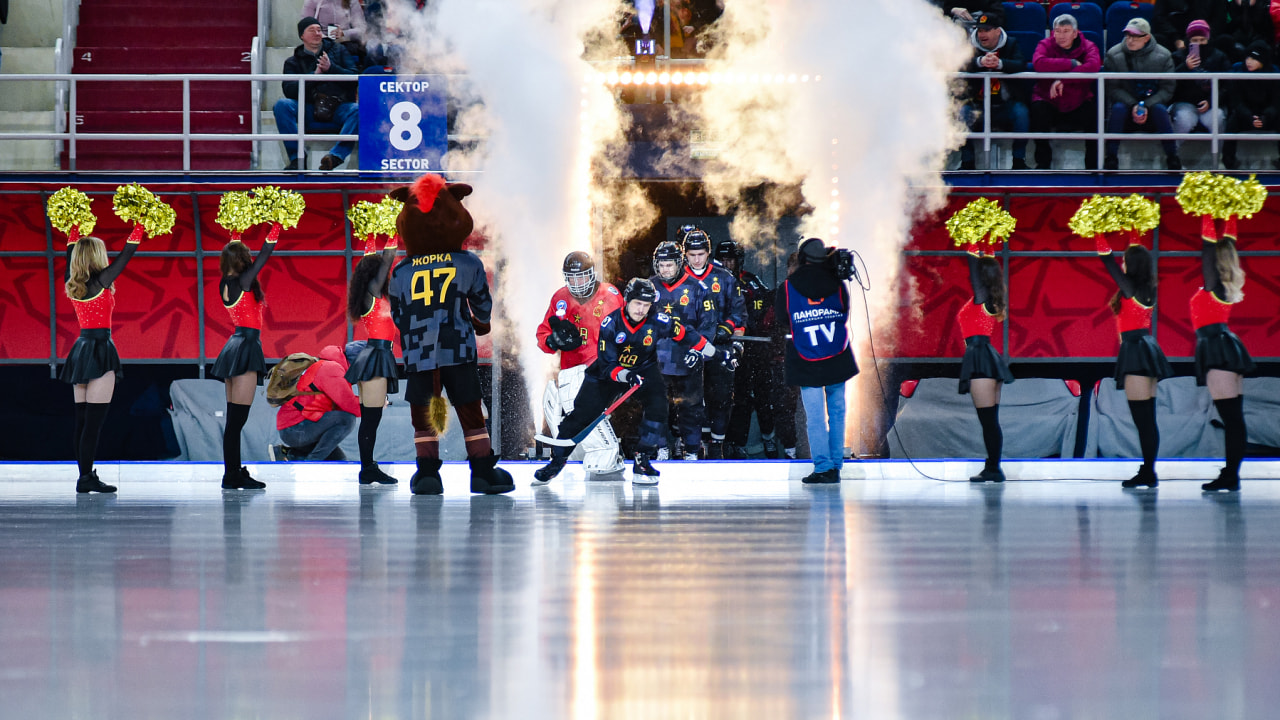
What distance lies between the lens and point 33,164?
12148 millimetres

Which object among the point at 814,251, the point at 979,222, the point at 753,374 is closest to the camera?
the point at 814,251

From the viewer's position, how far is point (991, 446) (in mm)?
7465

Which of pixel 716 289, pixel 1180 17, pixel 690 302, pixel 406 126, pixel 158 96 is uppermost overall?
pixel 1180 17

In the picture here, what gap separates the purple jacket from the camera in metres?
10.8

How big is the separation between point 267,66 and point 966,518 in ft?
34.8

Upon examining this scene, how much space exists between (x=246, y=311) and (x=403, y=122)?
111 inches

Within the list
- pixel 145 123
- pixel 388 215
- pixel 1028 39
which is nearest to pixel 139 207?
pixel 388 215

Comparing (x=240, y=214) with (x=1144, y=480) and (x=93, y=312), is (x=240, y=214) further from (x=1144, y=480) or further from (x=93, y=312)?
(x=1144, y=480)

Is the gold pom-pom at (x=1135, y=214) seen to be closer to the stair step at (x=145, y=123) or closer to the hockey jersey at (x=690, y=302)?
the hockey jersey at (x=690, y=302)

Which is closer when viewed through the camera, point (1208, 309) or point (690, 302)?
point (1208, 309)

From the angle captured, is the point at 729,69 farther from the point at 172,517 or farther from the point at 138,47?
the point at 138,47

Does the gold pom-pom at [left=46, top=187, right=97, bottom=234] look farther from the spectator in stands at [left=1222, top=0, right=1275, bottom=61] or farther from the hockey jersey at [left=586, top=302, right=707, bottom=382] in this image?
the spectator in stands at [left=1222, top=0, right=1275, bottom=61]

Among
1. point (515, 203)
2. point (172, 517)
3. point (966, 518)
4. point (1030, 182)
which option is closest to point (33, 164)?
point (515, 203)

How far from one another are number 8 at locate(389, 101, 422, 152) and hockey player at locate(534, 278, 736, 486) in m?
3.29
